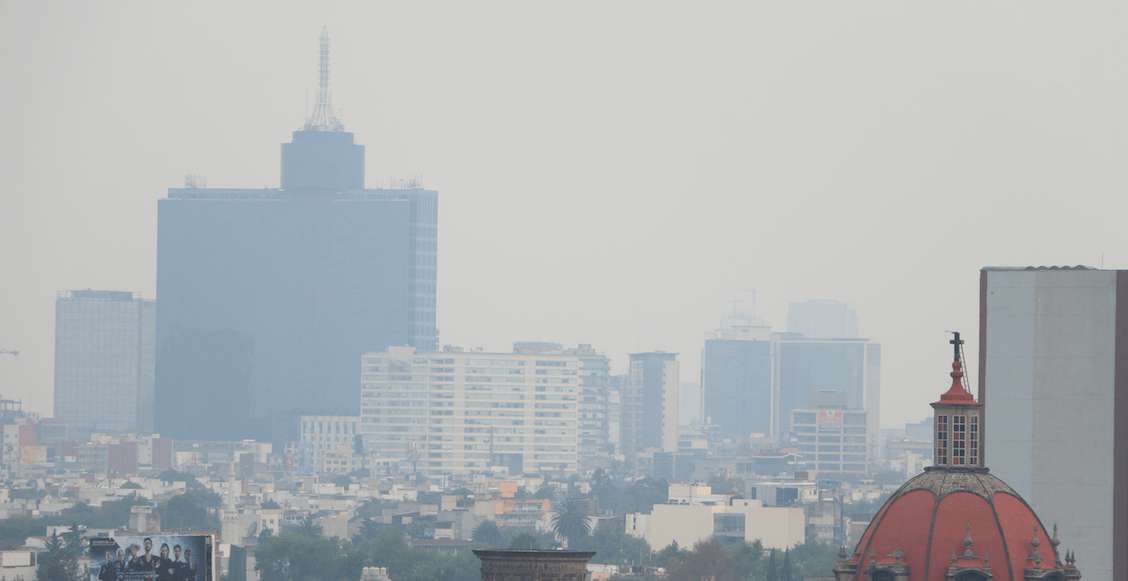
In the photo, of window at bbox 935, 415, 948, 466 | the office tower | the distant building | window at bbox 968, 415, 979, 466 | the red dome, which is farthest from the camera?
the office tower

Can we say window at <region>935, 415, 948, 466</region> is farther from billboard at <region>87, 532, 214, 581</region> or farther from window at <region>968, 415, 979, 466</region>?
billboard at <region>87, 532, 214, 581</region>

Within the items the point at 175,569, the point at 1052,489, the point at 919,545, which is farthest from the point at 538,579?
the point at 919,545

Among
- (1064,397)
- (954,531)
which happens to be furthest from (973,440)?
(1064,397)

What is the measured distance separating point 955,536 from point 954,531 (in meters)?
0.11

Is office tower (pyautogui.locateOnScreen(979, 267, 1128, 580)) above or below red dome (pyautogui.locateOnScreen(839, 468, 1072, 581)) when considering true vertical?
above

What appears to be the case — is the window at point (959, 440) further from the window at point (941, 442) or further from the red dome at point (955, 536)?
the red dome at point (955, 536)

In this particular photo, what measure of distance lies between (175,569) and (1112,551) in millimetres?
26544

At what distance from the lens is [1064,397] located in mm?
123875

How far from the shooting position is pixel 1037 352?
409 ft

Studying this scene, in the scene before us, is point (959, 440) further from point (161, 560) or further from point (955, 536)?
point (161, 560)

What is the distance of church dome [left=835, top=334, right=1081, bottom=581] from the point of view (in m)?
85.4

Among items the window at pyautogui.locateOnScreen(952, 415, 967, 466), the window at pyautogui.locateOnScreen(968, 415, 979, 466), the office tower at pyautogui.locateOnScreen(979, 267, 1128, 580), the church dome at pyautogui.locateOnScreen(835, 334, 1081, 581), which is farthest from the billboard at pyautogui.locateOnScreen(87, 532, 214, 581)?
the window at pyautogui.locateOnScreen(952, 415, 967, 466)

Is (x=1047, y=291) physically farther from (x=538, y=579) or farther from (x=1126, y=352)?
(x=538, y=579)

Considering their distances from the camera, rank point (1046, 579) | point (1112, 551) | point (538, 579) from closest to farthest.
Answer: point (1046, 579), point (538, 579), point (1112, 551)
